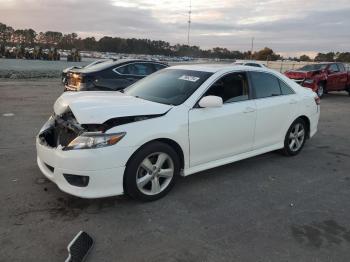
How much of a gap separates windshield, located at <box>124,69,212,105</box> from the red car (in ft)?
41.9

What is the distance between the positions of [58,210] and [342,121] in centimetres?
905

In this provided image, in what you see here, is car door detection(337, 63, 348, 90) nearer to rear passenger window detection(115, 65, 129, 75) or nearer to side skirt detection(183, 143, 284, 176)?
rear passenger window detection(115, 65, 129, 75)

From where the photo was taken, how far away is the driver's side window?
511 cm

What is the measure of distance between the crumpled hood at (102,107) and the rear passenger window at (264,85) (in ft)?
5.59

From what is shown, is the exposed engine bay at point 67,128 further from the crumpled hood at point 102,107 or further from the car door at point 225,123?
the car door at point 225,123

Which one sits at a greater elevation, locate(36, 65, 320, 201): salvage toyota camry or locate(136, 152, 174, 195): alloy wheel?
locate(36, 65, 320, 201): salvage toyota camry

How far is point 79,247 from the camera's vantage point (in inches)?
130

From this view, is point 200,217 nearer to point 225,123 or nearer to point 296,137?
point 225,123

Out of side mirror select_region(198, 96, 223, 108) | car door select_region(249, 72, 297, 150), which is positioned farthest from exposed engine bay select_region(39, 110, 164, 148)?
car door select_region(249, 72, 297, 150)

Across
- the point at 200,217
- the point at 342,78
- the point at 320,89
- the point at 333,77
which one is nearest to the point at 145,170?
the point at 200,217

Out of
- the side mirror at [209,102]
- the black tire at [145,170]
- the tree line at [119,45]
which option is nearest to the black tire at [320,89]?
the side mirror at [209,102]

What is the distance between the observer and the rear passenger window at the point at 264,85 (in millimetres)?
5664

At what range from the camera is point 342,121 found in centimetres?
1073

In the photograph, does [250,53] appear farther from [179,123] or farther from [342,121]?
[179,123]
